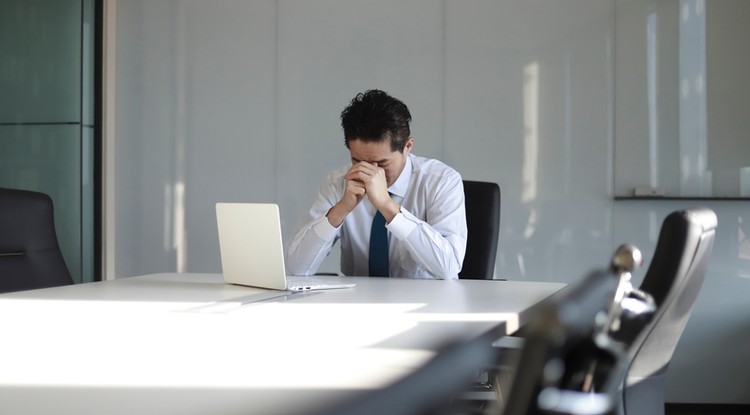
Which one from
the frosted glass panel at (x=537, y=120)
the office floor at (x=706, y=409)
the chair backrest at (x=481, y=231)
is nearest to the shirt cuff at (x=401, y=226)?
the chair backrest at (x=481, y=231)

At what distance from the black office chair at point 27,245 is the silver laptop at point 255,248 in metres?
0.70

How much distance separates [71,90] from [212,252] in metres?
1.22

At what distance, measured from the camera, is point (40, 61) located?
488cm

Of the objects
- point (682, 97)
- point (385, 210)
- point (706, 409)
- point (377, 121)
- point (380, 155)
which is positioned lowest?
point (706, 409)

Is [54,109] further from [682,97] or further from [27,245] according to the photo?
[682,97]

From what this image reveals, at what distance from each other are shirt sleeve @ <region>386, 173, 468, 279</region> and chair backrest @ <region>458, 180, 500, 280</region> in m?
0.15

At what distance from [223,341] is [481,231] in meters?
2.00

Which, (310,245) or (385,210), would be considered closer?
(385,210)

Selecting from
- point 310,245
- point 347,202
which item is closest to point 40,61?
point 310,245

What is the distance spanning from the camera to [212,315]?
199 cm

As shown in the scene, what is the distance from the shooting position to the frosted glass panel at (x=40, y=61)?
4.77 meters

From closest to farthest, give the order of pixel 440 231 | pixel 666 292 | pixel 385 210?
pixel 666 292 → pixel 385 210 → pixel 440 231

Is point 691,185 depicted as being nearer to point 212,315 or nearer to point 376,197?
A: point 376,197

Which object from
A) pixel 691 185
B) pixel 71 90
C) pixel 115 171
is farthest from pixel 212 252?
pixel 691 185
